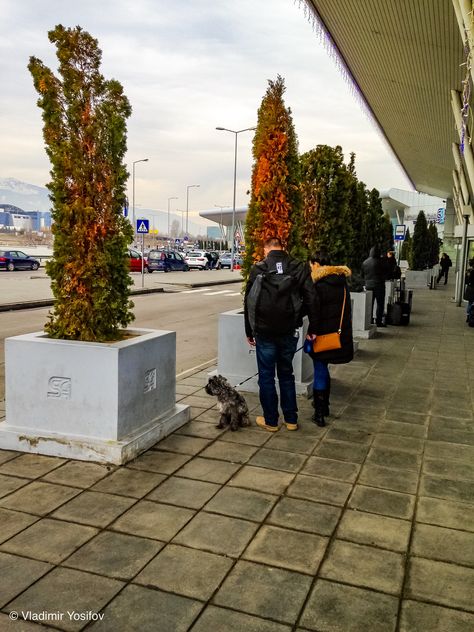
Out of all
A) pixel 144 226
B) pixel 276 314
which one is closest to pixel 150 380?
pixel 276 314

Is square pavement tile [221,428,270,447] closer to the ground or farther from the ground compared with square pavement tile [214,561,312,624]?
farther from the ground

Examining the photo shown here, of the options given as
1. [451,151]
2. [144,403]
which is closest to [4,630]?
[144,403]

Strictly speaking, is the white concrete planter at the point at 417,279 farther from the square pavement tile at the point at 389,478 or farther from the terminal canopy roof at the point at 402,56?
the square pavement tile at the point at 389,478

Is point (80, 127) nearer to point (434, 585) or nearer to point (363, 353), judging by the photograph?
point (434, 585)

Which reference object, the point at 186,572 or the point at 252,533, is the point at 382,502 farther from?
the point at 186,572

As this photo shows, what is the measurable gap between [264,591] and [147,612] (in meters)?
0.58

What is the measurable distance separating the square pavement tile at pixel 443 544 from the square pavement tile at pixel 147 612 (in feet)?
4.52

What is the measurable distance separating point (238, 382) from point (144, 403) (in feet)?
7.42

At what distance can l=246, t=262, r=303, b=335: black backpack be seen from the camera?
5055mm

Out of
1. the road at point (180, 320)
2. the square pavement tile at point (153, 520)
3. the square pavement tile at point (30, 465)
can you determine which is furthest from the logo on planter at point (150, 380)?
the road at point (180, 320)

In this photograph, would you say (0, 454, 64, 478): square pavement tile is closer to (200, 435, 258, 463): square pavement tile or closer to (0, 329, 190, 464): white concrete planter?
(0, 329, 190, 464): white concrete planter

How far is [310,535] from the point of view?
11.2ft

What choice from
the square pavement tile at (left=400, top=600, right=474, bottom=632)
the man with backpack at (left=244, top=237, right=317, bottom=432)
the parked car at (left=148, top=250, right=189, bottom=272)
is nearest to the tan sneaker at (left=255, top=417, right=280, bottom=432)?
the man with backpack at (left=244, top=237, right=317, bottom=432)

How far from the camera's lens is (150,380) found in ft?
16.2
